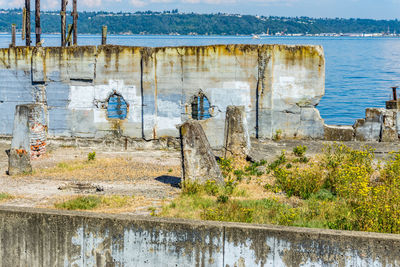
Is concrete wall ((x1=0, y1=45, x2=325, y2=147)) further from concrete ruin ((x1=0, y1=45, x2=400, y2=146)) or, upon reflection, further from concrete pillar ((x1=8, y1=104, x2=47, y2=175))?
concrete pillar ((x1=8, y1=104, x2=47, y2=175))

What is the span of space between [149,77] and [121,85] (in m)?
0.89

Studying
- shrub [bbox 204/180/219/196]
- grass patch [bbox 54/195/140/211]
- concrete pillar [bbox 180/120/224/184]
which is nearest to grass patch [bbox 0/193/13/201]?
grass patch [bbox 54/195/140/211]

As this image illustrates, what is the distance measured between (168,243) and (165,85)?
390 inches

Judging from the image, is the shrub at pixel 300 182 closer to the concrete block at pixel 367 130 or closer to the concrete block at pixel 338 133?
the concrete block at pixel 338 133

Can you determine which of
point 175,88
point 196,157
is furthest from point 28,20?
point 196,157

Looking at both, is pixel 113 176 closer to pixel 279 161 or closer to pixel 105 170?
pixel 105 170

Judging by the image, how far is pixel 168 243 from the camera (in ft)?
20.5

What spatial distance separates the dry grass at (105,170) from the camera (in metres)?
12.8

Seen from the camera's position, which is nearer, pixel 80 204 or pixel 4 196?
pixel 80 204

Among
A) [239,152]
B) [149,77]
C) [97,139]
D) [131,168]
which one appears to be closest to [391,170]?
[239,152]

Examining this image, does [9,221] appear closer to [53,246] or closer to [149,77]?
[53,246]

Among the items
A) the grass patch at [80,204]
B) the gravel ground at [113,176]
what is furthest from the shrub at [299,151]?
the grass patch at [80,204]

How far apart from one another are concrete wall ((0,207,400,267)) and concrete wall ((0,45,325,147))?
9498 millimetres

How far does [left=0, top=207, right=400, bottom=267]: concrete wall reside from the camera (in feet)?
19.2
